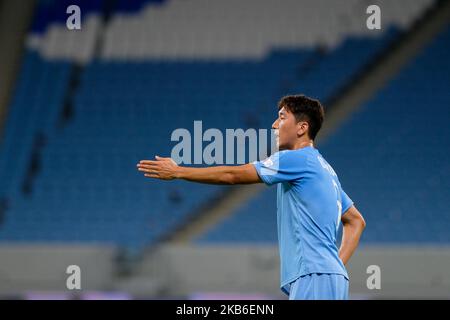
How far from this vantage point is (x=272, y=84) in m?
8.97

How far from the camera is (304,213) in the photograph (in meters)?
3.30

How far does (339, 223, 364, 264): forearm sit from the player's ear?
53 cm

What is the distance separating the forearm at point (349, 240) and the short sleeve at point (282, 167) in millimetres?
483

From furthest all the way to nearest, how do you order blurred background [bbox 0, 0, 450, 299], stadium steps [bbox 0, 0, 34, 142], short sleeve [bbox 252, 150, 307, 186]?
1. stadium steps [bbox 0, 0, 34, 142]
2. blurred background [bbox 0, 0, 450, 299]
3. short sleeve [bbox 252, 150, 307, 186]

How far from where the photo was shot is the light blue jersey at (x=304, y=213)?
129 inches

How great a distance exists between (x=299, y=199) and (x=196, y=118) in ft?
18.5

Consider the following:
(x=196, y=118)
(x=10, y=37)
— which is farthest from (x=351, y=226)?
(x=10, y=37)

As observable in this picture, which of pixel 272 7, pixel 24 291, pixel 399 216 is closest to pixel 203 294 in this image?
pixel 24 291

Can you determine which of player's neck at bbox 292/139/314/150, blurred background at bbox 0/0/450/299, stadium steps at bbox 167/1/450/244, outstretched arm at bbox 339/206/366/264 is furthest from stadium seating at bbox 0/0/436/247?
player's neck at bbox 292/139/314/150

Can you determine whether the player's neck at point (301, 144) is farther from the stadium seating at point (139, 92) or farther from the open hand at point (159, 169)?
the stadium seating at point (139, 92)

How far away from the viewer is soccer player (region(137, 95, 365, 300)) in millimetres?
3244

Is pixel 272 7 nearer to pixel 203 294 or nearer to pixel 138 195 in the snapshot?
pixel 138 195

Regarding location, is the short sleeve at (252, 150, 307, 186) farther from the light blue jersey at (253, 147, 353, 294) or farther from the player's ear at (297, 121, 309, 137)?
the player's ear at (297, 121, 309, 137)

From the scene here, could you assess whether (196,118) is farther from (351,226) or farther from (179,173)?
(179,173)
